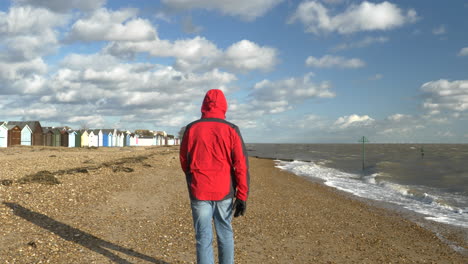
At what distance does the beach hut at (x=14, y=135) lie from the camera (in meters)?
52.0

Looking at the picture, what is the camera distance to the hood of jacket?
389cm

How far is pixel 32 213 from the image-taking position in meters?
8.16

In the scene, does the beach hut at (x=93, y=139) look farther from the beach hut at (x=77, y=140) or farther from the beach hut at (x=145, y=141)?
the beach hut at (x=145, y=141)

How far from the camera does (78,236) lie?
6.58m

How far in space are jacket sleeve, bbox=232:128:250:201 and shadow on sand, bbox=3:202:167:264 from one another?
2.45m

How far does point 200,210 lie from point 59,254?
3.26 m

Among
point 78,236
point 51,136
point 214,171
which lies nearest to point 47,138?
point 51,136

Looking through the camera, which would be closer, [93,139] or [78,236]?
[78,236]

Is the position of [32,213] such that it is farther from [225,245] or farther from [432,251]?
[432,251]

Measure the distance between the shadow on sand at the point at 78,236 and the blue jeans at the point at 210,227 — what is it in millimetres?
1863

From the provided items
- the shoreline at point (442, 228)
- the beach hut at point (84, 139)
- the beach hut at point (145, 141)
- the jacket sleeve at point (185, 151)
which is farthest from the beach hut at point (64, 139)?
the jacket sleeve at point (185, 151)

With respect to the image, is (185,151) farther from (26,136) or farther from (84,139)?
(84,139)

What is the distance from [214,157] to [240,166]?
32 centimetres

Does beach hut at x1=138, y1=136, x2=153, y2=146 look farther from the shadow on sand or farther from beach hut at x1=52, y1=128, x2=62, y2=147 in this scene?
the shadow on sand
